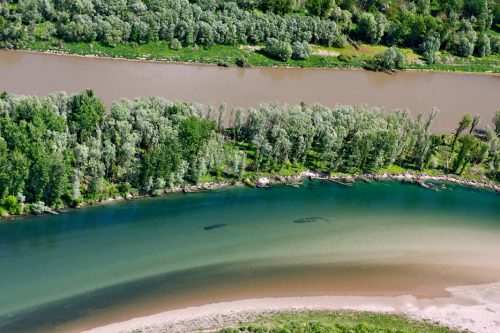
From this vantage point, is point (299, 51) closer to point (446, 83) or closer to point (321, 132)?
point (446, 83)

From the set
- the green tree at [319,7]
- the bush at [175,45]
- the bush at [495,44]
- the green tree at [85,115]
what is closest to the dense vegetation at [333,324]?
the green tree at [85,115]

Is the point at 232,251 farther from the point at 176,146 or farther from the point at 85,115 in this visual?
the point at 85,115

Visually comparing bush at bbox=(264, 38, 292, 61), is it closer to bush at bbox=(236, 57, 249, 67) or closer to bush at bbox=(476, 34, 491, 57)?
bush at bbox=(236, 57, 249, 67)

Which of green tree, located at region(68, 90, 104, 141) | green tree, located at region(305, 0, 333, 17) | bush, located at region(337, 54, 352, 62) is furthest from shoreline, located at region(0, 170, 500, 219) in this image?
green tree, located at region(305, 0, 333, 17)

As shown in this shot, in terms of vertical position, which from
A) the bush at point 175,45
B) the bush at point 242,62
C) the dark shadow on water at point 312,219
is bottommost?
the dark shadow on water at point 312,219

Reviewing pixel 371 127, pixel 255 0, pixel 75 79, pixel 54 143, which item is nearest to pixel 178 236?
pixel 54 143

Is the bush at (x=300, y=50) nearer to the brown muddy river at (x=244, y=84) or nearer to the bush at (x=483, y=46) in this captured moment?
the brown muddy river at (x=244, y=84)
